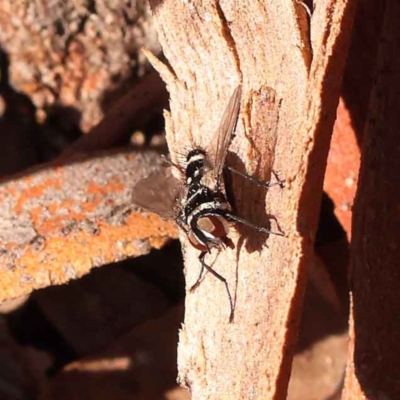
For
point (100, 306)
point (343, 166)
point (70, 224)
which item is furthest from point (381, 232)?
point (100, 306)

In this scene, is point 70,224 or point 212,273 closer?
point 212,273

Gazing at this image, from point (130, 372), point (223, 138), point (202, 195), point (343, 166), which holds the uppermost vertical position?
point (223, 138)

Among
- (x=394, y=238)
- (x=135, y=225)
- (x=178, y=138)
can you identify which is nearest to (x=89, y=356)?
(x=135, y=225)

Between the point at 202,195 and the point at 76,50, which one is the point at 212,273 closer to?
the point at 202,195

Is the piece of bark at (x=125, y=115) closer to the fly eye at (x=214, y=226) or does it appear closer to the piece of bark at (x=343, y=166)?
the piece of bark at (x=343, y=166)

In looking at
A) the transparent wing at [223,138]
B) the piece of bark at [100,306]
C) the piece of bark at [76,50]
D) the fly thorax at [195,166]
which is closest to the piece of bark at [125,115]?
the piece of bark at [76,50]

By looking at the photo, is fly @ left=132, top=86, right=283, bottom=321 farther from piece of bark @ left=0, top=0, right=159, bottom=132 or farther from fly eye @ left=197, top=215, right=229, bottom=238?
piece of bark @ left=0, top=0, right=159, bottom=132

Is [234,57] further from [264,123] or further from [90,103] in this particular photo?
[90,103]
